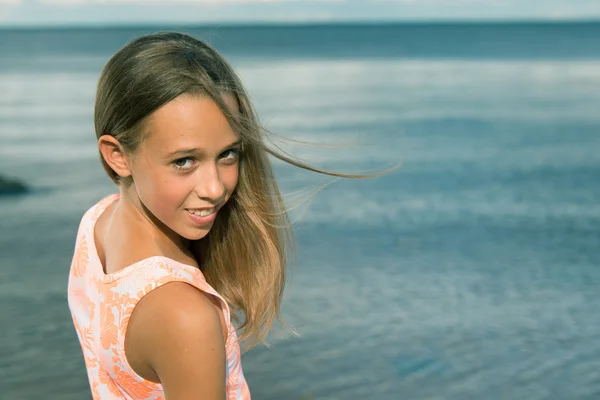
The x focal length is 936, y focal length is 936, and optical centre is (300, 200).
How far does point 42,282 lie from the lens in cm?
645

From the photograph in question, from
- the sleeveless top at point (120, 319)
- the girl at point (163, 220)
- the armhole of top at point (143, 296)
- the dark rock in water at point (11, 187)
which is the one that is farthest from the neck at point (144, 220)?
the dark rock in water at point (11, 187)

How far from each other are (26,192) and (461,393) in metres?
5.89

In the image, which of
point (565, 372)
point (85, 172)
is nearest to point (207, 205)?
point (565, 372)

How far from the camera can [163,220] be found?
2131 mm

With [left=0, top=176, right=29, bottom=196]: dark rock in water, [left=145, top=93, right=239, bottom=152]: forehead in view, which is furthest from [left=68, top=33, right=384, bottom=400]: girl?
[left=0, top=176, right=29, bottom=196]: dark rock in water

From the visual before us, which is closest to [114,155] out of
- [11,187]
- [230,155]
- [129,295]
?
[230,155]

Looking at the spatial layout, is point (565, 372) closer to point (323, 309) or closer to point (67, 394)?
point (323, 309)

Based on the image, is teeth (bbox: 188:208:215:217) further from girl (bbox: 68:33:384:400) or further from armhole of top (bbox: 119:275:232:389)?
armhole of top (bbox: 119:275:232:389)

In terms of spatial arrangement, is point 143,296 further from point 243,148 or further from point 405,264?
point 405,264

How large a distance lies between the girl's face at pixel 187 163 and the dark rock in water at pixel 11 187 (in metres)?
7.78

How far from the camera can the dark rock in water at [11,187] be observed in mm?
9508

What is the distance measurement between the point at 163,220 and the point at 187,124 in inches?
9.7

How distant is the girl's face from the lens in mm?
2027

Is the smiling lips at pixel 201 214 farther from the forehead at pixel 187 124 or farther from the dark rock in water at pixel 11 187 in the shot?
the dark rock in water at pixel 11 187
